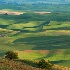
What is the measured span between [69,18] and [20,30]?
4654 cm

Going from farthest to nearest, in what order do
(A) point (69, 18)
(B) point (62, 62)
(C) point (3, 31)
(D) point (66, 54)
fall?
(A) point (69, 18) → (C) point (3, 31) → (D) point (66, 54) → (B) point (62, 62)

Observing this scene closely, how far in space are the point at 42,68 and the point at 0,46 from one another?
212 ft

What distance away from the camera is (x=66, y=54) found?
258ft

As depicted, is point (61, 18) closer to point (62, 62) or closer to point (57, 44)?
Answer: point (57, 44)

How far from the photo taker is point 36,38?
11600 cm

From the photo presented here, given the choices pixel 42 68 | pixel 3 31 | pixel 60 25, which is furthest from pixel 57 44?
pixel 42 68

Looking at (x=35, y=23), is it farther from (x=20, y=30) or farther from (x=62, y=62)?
(x=62, y=62)

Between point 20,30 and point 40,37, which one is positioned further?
point 20,30

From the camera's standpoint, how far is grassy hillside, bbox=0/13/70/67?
7888 centimetres

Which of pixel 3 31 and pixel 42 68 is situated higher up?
pixel 42 68

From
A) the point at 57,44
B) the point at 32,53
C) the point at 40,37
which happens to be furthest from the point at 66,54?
the point at 40,37

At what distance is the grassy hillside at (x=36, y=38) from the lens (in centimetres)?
7888

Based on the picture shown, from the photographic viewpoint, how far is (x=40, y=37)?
118 m

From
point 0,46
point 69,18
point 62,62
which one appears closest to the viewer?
point 62,62
